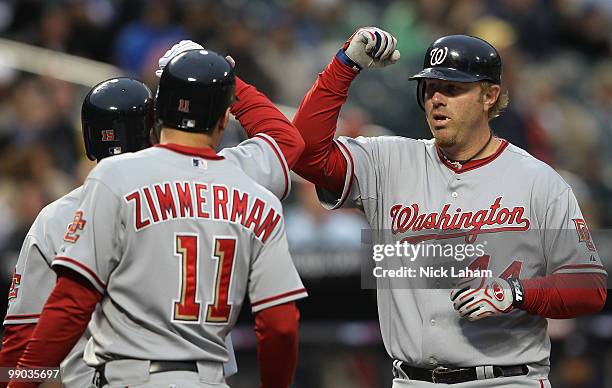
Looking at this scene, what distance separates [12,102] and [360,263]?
3117 mm

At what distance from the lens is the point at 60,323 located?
9.84ft

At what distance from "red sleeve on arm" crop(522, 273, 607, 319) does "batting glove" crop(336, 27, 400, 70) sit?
1.00 meters

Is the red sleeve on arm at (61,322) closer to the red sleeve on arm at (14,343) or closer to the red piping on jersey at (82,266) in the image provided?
the red piping on jersey at (82,266)

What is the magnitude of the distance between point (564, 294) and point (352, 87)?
5.07 m

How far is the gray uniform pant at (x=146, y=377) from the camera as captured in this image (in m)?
3.11

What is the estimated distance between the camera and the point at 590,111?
9836mm

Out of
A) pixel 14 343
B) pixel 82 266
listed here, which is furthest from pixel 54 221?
pixel 82 266

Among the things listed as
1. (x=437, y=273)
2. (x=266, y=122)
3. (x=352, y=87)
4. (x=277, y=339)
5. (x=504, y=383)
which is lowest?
(x=352, y=87)

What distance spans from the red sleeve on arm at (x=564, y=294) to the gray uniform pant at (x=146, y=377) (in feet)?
4.16

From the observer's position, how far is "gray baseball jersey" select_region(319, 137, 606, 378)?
396 centimetres

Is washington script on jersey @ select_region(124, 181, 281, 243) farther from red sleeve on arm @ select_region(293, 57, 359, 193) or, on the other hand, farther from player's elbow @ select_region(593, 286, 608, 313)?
player's elbow @ select_region(593, 286, 608, 313)

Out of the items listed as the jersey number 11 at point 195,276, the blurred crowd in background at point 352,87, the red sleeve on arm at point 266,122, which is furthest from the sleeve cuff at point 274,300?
the blurred crowd in background at point 352,87

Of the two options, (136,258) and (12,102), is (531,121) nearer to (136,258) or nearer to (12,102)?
(12,102)

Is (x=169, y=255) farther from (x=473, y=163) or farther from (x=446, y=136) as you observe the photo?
(x=473, y=163)
